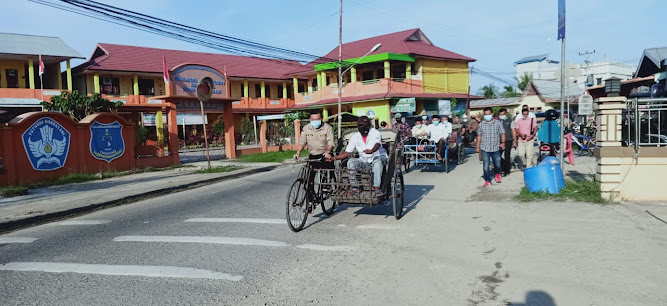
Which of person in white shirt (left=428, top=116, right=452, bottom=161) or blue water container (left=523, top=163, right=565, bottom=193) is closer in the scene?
blue water container (left=523, top=163, right=565, bottom=193)

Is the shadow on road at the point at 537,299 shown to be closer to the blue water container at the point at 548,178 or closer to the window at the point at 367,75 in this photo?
the blue water container at the point at 548,178

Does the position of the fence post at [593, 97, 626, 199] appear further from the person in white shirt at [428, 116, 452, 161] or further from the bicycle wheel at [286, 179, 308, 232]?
the person in white shirt at [428, 116, 452, 161]

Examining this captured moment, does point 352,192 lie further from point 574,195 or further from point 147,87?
point 147,87

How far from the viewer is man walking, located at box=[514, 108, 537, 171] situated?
40.4 feet

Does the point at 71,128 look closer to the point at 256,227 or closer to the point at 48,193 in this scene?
the point at 48,193

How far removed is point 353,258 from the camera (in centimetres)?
589

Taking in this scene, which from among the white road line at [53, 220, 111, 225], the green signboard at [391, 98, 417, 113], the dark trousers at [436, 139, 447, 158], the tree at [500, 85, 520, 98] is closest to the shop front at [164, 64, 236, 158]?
the dark trousers at [436, 139, 447, 158]

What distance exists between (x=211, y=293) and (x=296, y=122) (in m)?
24.8

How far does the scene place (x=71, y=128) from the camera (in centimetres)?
1694

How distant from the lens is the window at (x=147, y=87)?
40375mm

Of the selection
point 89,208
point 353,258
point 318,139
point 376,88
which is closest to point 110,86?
point 376,88

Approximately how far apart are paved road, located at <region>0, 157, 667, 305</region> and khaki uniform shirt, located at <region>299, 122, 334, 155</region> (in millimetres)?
1230

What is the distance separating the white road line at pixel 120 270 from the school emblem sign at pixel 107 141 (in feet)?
41.8

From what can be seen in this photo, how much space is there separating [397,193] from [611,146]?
392 cm
